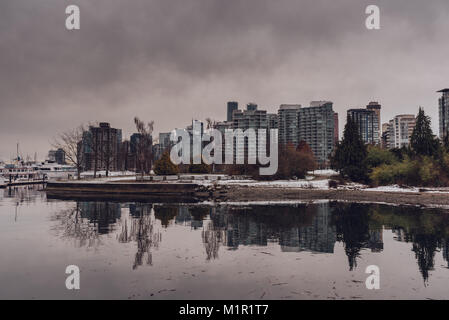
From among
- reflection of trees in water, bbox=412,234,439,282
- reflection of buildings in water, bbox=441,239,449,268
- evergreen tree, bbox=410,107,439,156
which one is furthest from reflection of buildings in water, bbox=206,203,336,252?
evergreen tree, bbox=410,107,439,156

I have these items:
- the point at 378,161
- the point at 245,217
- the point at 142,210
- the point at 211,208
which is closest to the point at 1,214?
the point at 142,210

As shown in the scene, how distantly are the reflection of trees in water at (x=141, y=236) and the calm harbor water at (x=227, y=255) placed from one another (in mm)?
65

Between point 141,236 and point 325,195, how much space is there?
35.1 meters

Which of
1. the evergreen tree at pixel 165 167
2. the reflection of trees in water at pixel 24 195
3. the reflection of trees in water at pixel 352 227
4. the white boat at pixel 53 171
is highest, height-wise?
the evergreen tree at pixel 165 167

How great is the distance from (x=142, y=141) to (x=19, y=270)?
200ft

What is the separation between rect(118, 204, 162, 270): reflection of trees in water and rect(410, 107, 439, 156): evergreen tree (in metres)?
44.8

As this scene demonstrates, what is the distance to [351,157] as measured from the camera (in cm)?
6275

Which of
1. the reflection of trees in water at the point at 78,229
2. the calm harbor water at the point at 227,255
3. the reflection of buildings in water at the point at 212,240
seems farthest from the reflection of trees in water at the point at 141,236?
the reflection of buildings in water at the point at 212,240

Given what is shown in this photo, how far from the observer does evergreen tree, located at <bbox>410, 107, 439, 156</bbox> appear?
2189 inches

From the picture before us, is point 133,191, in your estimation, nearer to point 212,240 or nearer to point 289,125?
point 212,240

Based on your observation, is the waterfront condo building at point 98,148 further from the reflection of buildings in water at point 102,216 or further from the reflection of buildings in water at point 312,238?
the reflection of buildings in water at point 312,238

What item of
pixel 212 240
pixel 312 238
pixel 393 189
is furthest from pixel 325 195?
pixel 212 240

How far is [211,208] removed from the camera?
40688mm

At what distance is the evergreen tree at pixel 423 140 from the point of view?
5559 centimetres
